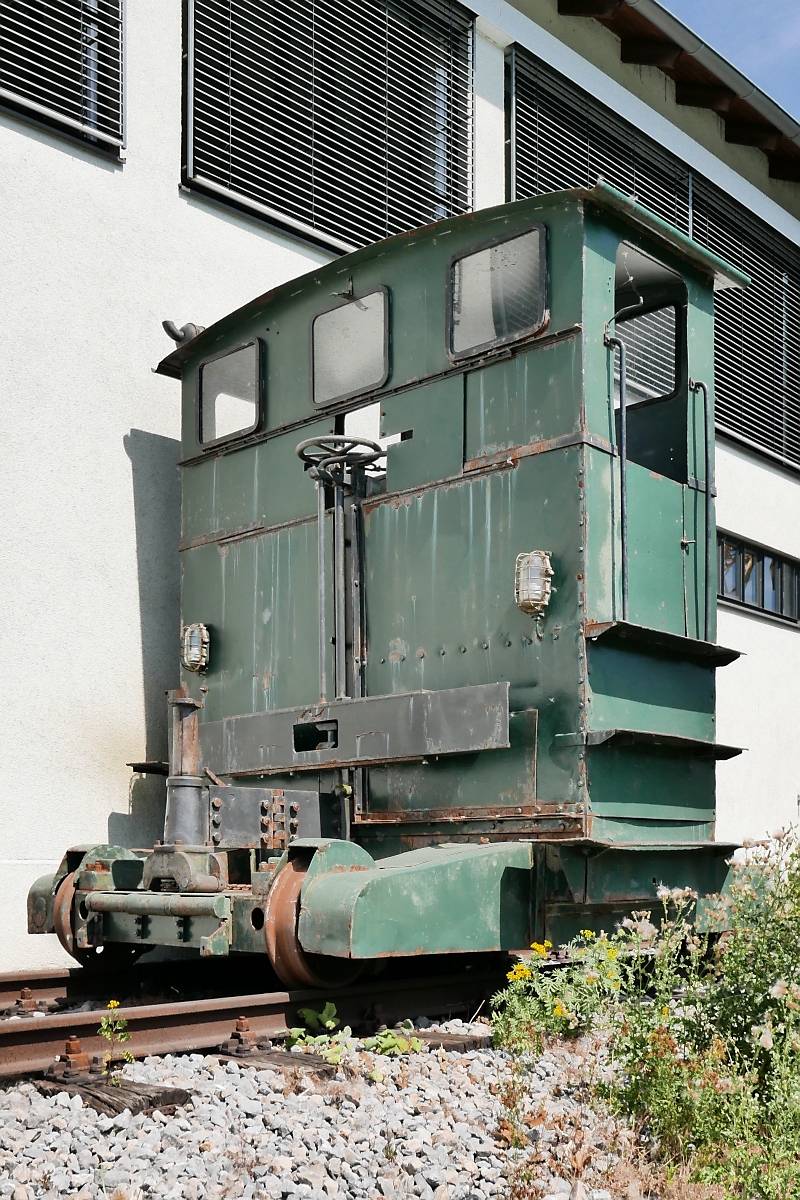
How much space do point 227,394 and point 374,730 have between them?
308cm

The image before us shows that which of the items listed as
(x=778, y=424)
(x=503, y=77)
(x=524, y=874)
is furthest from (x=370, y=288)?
(x=778, y=424)

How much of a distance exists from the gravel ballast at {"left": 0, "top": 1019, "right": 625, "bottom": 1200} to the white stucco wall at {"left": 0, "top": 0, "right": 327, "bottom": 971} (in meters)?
3.91

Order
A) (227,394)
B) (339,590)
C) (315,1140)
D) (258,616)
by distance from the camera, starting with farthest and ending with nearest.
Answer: (227,394)
(258,616)
(339,590)
(315,1140)

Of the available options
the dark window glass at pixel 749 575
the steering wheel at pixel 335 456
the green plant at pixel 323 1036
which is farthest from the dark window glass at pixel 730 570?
the green plant at pixel 323 1036

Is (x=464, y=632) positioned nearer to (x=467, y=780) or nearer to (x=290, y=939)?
(x=467, y=780)

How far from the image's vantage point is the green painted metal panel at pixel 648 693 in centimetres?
634

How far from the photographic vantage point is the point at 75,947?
22.3 feet

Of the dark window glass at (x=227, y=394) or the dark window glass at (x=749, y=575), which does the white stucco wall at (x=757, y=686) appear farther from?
the dark window glass at (x=227, y=394)

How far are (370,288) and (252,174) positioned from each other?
330 cm

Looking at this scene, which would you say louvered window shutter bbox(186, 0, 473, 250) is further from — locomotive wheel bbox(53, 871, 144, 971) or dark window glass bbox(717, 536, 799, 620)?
locomotive wheel bbox(53, 871, 144, 971)

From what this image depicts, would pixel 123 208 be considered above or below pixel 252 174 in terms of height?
below

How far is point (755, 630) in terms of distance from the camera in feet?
Result: 49.9

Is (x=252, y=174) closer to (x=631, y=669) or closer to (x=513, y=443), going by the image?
(x=513, y=443)

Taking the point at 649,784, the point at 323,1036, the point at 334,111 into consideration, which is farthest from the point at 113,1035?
the point at 334,111
